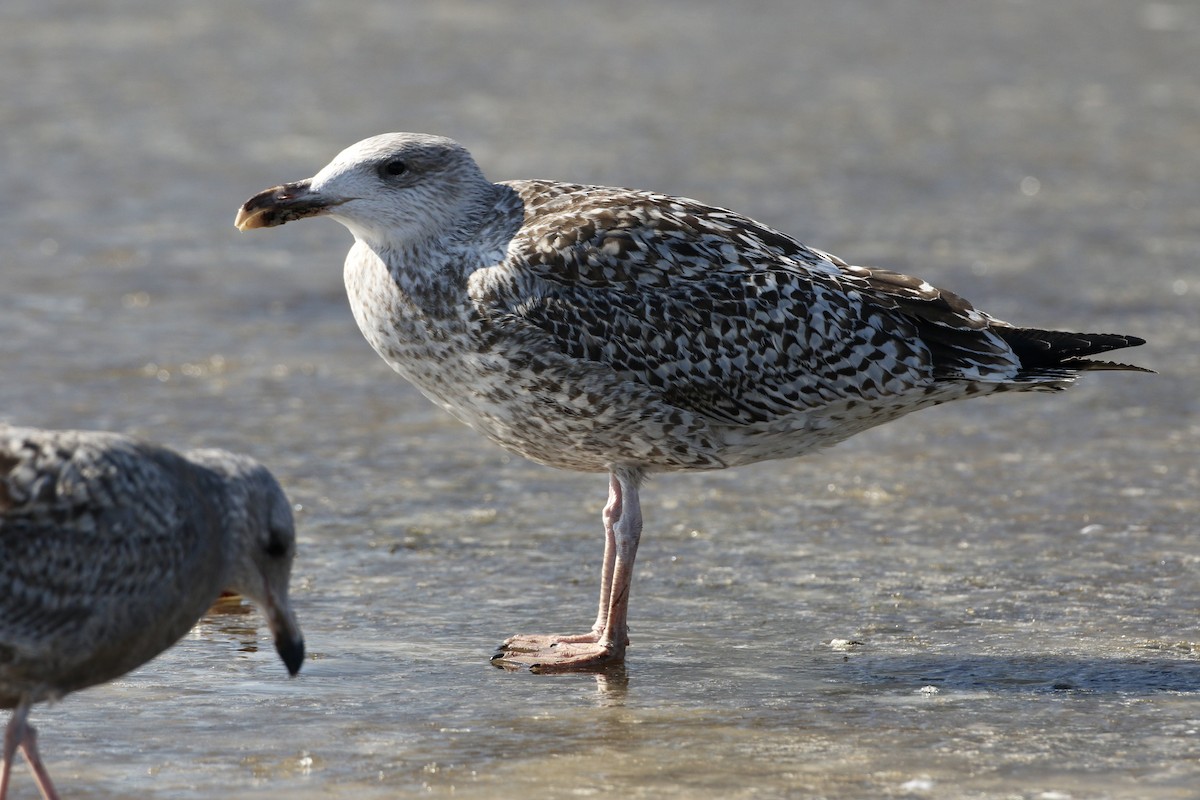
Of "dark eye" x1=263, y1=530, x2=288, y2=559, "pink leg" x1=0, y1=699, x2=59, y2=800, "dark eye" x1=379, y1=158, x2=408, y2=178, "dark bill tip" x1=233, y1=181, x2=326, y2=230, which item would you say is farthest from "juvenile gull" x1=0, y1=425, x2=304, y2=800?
"dark eye" x1=379, y1=158, x2=408, y2=178

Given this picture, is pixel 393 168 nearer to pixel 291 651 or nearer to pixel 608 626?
pixel 608 626

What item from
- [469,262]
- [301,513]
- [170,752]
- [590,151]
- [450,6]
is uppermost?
[450,6]

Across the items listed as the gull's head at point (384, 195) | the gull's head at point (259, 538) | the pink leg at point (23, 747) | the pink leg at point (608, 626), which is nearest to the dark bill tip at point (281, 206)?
the gull's head at point (384, 195)

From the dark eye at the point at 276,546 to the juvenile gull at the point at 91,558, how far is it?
12 centimetres

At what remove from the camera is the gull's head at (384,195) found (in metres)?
7.39

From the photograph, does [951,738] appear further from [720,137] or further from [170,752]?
[720,137]

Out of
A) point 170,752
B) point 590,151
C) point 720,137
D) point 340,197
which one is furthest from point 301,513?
point 720,137

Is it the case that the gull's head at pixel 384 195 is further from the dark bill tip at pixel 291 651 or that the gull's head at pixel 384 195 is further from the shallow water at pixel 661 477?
the dark bill tip at pixel 291 651

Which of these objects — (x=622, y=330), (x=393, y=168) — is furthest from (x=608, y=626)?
(x=393, y=168)

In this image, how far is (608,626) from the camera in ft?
23.0

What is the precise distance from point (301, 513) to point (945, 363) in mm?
3036

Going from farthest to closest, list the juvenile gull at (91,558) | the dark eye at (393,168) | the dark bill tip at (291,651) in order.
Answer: the dark eye at (393,168), the dark bill tip at (291,651), the juvenile gull at (91,558)

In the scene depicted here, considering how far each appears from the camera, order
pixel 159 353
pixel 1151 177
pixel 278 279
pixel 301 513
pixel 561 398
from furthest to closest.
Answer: pixel 1151 177 → pixel 278 279 → pixel 159 353 → pixel 301 513 → pixel 561 398

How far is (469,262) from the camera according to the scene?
7309 millimetres
